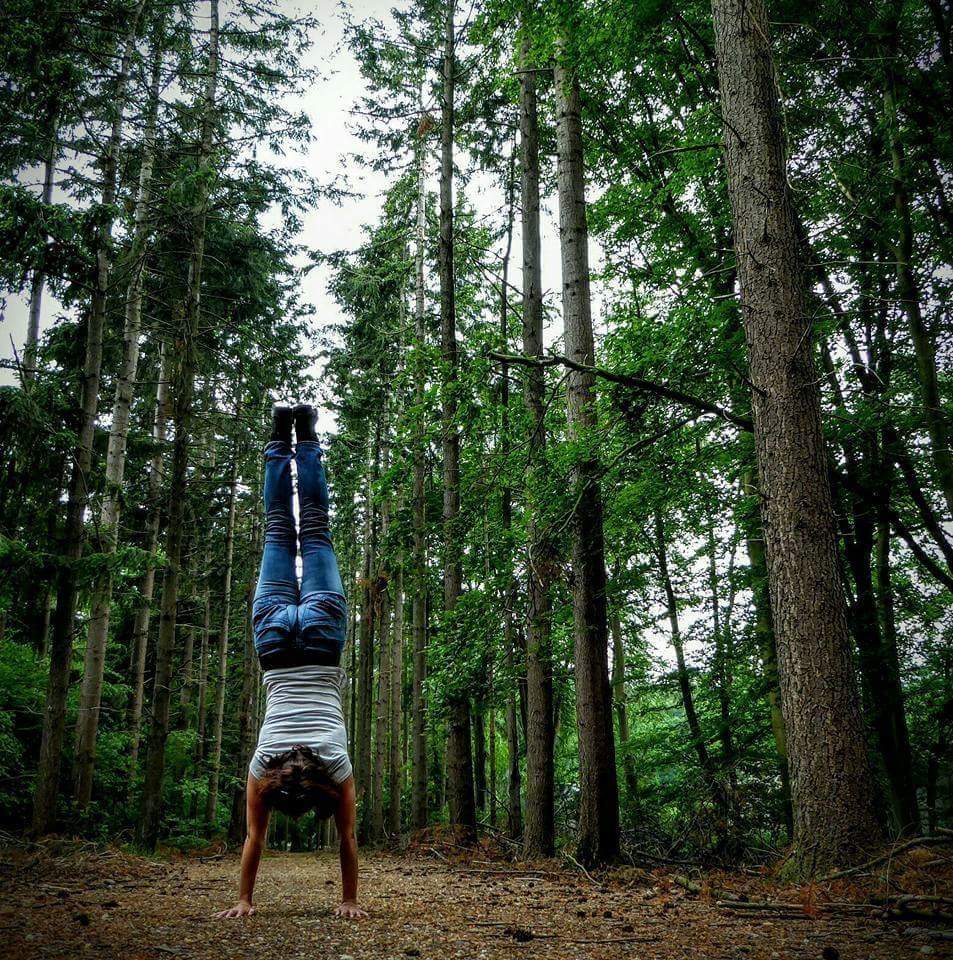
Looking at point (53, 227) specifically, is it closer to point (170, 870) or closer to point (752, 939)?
point (170, 870)

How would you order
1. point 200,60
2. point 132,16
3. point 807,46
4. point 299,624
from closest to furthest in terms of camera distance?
point 299,624, point 807,46, point 132,16, point 200,60

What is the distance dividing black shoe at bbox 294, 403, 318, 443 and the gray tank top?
70.3 inches

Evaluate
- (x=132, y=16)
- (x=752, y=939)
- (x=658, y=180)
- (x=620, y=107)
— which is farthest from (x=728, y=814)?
(x=132, y=16)

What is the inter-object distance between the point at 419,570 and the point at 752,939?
26.6 ft

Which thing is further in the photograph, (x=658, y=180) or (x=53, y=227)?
(x=658, y=180)

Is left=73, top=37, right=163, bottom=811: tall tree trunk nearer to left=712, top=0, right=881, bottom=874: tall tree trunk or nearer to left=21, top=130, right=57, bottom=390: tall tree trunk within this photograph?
left=21, top=130, right=57, bottom=390: tall tree trunk

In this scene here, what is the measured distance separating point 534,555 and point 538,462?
106cm

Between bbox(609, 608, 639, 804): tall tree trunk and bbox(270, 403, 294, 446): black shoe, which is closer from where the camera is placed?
bbox(270, 403, 294, 446): black shoe

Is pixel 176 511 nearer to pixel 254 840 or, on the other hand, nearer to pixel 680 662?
pixel 254 840

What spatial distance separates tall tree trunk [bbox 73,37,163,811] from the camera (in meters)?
9.84

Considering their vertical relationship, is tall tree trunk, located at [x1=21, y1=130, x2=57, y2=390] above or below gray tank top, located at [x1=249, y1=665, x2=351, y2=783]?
above

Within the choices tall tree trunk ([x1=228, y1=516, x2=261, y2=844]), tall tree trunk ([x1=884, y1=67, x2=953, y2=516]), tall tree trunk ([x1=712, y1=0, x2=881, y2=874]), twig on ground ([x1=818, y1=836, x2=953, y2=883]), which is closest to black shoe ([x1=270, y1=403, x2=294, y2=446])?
tall tree trunk ([x1=712, y1=0, x2=881, y2=874])

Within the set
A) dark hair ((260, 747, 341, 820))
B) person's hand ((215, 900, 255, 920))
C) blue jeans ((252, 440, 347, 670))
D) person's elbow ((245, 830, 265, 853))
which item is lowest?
person's hand ((215, 900, 255, 920))

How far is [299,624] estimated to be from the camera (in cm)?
363
